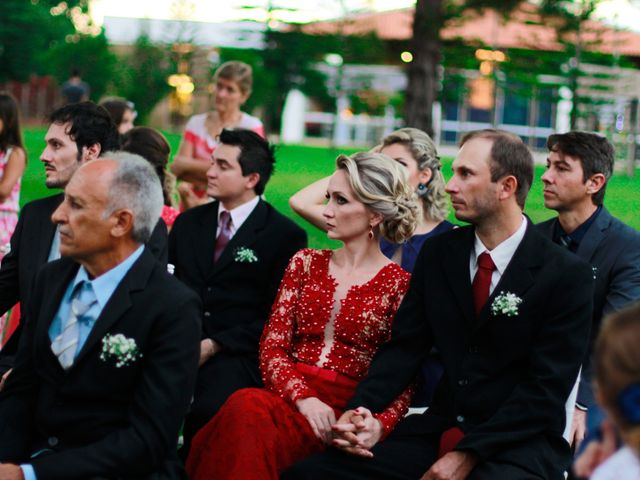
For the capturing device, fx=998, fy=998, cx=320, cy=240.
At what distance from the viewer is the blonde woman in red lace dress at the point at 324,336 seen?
4.29 metres

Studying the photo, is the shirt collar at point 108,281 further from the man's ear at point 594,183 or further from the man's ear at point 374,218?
the man's ear at point 594,183

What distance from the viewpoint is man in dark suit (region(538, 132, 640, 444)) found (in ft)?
16.9

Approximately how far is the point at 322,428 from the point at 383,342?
54cm

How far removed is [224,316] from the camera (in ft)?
18.5

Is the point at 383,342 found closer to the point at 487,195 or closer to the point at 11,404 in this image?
the point at 487,195

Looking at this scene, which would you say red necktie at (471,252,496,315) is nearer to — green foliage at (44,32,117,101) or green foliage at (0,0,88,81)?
green foliage at (44,32,117,101)

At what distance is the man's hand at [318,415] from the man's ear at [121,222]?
1302 millimetres

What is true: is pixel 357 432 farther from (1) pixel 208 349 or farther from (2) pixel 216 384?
(1) pixel 208 349

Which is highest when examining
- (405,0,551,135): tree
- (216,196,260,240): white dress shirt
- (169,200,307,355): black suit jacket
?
(405,0,551,135): tree

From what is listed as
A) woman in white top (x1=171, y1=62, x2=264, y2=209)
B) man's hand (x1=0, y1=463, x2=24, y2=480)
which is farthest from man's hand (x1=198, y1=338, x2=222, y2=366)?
woman in white top (x1=171, y1=62, x2=264, y2=209)

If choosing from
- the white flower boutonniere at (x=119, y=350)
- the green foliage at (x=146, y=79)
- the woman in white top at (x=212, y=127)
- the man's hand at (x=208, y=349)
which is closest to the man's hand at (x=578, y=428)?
the man's hand at (x=208, y=349)

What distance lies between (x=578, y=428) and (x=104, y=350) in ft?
8.85

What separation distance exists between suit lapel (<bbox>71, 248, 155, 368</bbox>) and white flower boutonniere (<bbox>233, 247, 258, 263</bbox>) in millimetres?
2054

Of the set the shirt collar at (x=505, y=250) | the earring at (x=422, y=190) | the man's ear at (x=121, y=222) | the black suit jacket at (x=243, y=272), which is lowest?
the black suit jacket at (x=243, y=272)
